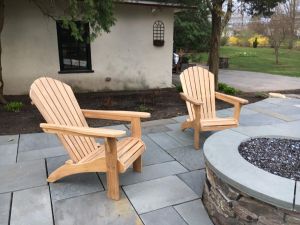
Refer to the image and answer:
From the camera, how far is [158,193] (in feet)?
8.64

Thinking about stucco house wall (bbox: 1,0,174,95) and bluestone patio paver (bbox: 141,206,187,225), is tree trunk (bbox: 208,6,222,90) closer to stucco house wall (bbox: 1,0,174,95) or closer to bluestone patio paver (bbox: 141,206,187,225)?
stucco house wall (bbox: 1,0,174,95)

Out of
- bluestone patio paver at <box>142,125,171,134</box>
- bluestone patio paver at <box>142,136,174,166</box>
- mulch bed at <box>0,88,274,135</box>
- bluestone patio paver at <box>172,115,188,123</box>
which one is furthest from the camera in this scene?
bluestone patio paver at <box>172,115,188,123</box>

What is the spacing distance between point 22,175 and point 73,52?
15.6 ft

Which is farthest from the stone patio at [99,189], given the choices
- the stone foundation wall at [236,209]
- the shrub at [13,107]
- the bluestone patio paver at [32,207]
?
the shrub at [13,107]

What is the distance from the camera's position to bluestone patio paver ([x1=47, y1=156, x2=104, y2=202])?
2.60 meters

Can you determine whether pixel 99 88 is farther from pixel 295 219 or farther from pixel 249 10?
pixel 295 219

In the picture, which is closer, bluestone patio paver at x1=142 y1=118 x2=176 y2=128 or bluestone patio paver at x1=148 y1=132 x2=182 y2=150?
bluestone patio paver at x1=148 y1=132 x2=182 y2=150

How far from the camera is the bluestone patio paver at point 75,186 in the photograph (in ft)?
8.54

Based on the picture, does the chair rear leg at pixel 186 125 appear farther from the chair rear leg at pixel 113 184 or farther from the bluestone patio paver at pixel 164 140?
the chair rear leg at pixel 113 184

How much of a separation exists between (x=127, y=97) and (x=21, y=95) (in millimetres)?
2527

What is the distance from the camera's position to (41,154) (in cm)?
347

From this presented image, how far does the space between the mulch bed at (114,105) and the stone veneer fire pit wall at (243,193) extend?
9.07ft

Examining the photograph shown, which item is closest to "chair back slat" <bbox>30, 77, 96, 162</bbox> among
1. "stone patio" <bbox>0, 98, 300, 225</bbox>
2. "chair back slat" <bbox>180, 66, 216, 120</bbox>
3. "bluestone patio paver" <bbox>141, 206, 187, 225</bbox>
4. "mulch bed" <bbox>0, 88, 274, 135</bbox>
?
"stone patio" <bbox>0, 98, 300, 225</bbox>

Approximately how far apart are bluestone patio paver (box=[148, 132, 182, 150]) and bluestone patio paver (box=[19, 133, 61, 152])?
4.31 ft
